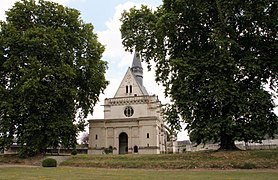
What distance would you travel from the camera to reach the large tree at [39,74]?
31391 mm

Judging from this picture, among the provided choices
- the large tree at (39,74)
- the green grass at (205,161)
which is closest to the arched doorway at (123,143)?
the large tree at (39,74)

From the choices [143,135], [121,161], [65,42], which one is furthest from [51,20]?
[143,135]

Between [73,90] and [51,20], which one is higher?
[51,20]

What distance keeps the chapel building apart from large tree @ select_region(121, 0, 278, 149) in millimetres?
30752

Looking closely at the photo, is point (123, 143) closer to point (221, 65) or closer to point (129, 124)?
point (129, 124)

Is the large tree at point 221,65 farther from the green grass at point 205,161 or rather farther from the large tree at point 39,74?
the large tree at point 39,74

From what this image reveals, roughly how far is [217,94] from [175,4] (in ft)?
27.2

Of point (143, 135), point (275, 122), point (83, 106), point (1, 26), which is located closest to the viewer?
point (275, 122)

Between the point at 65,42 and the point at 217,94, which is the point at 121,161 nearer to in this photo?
the point at 217,94

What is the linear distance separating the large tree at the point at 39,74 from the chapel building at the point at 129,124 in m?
22.2

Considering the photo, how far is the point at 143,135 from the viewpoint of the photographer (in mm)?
56969

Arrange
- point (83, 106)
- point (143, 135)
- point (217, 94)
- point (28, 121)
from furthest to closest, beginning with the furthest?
point (143, 135) → point (83, 106) → point (28, 121) → point (217, 94)

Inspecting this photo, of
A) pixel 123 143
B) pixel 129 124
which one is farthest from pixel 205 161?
pixel 123 143

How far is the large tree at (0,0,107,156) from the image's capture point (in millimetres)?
31391
